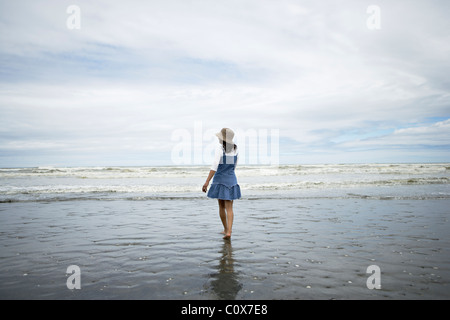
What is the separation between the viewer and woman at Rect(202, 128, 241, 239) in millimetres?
6812

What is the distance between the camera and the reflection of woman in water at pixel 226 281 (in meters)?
3.91

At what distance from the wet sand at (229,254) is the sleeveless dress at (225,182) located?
1.04 meters

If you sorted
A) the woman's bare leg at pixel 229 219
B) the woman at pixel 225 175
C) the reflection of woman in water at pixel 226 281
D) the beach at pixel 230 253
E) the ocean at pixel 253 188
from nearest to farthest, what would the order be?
1. the reflection of woman in water at pixel 226 281
2. the beach at pixel 230 253
3. the woman at pixel 225 175
4. the woman's bare leg at pixel 229 219
5. the ocean at pixel 253 188

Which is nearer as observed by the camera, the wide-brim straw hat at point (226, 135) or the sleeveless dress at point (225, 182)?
the wide-brim straw hat at point (226, 135)

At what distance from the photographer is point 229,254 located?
18.8 feet

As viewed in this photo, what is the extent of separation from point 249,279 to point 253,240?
2.48 m

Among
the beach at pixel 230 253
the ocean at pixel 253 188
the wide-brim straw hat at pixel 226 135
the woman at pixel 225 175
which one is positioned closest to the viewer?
the beach at pixel 230 253

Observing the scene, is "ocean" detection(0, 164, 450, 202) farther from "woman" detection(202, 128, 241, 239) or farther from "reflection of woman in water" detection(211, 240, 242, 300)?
"reflection of woman in water" detection(211, 240, 242, 300)

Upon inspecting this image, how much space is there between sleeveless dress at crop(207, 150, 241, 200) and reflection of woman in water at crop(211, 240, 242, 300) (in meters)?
1.66

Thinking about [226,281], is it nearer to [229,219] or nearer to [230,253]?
[230,253]

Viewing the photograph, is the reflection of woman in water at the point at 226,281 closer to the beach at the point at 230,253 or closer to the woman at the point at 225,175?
the beach at the point at 230,253

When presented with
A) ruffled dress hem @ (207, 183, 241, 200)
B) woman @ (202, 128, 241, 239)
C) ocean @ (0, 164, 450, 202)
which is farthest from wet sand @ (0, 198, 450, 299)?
ocean @ (0, 164, 450, 202)

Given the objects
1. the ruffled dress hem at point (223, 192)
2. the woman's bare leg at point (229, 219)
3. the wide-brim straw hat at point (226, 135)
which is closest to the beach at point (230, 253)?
the woman's bare leg at point (229, 219)
